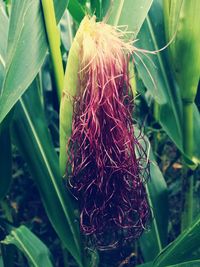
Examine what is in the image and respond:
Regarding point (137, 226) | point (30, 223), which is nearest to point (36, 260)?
point (137, 226)

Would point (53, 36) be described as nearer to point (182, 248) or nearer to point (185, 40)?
point (185, 40)

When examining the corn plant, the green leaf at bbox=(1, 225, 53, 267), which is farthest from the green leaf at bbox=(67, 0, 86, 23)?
the green leaf at bbox=(1, 225, 53, 267)

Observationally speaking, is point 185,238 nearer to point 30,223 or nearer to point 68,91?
point 68,91

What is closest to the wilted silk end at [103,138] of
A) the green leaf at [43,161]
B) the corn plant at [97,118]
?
the corn plant at [97,118]

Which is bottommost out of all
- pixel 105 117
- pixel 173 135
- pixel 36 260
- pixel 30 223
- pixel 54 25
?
pixel 30 223

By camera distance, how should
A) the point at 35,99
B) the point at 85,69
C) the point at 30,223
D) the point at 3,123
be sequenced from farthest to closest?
the point at 30,223 → the point at 35,99 → the point at 3,123 → the point at 85,69

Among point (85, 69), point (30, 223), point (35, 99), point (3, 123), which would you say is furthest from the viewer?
point (30, 223)

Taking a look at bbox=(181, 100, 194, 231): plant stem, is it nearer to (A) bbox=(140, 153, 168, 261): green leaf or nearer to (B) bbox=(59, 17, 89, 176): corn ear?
(A) bbox=(140, 153, 168, 261): green leaf

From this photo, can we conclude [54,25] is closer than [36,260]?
Yes

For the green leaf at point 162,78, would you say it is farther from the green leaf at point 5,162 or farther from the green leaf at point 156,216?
the green leaf at point 5,162
